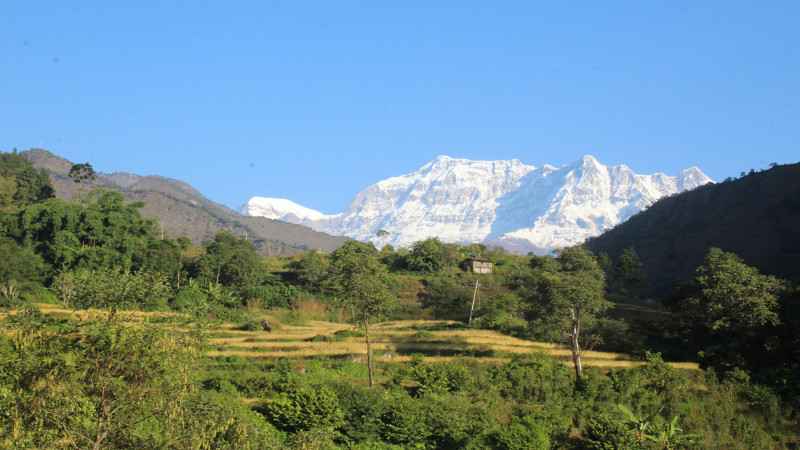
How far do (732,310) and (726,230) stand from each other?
85.8 m

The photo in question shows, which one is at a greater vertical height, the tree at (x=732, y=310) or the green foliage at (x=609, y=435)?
the tree at (x=732, y=310)

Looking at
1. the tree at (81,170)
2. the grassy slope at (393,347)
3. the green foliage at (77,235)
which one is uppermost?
the tree at (81,170)

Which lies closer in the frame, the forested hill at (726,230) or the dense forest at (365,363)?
the dense forest at (365,363)

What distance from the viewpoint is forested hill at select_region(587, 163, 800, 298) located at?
303 ft

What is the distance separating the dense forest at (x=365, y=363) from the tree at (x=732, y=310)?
0.36 feet

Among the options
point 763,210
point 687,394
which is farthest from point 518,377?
point 763,210

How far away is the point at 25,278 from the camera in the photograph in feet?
153

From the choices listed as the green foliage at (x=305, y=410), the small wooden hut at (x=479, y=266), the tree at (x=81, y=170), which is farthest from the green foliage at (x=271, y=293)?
the tree at (x=81, y=170)

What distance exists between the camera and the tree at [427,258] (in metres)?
76.9

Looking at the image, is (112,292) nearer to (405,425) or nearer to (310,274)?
(405,425)

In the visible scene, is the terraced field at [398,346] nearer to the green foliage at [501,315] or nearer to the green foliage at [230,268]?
the green foliage at [501,315]

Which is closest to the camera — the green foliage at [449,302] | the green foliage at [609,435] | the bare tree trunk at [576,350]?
the green foliage at [609,435]

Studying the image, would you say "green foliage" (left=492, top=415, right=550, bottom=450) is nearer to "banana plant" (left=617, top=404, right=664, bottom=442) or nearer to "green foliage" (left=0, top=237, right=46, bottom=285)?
"banana plant" (left=617, top=404, right=664, bottom=442)

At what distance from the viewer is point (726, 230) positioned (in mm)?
105750
